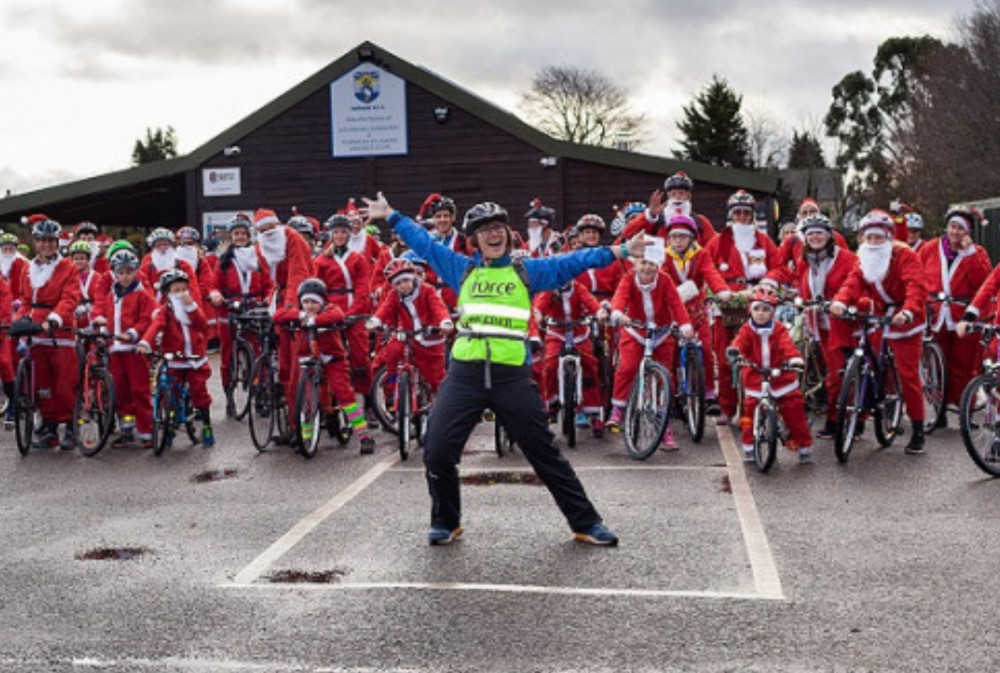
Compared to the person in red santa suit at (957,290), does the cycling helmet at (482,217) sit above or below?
above

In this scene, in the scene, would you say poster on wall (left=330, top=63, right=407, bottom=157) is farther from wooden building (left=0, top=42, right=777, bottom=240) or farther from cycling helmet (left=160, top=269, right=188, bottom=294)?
cycling helmet (left=160, top=269, right=188, bottom=294)

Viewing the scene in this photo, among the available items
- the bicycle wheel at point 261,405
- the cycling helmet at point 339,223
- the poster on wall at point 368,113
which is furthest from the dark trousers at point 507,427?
the poster on wall at point 368,113

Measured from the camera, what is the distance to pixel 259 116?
3194 centimetres

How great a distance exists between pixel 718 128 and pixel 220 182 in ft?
137

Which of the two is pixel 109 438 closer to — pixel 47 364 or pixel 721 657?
pixel 47 364

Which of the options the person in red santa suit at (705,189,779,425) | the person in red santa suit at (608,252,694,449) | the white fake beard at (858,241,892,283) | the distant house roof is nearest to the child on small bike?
the person in red santa suit at (608,252,694,449)

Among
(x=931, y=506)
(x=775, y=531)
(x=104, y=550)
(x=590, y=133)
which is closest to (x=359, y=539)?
(x=104, y=550)

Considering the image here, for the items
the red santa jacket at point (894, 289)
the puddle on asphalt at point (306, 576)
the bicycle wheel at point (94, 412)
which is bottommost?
the puddle on asphalt at point (306, 576)

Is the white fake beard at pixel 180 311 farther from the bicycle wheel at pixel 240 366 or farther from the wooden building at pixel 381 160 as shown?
the wooden building at pixel 381 160

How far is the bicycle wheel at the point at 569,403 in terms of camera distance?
11539 mm

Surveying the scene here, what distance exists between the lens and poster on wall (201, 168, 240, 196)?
3195cm

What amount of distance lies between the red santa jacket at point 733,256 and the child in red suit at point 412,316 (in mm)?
2901

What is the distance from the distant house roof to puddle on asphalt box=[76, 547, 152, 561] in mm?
22527

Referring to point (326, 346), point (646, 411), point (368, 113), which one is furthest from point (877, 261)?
point (368, 113)
